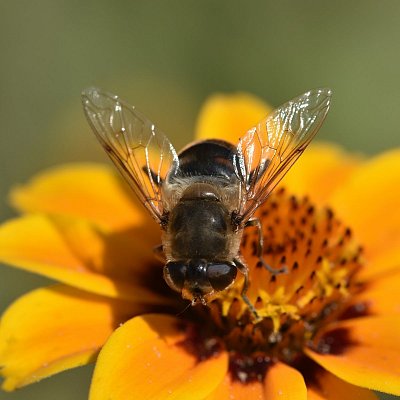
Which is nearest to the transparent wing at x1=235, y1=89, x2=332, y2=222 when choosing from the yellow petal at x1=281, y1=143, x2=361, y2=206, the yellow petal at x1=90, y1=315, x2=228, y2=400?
the yellow petal at x1=90, y1=315, x2=228, y2=400

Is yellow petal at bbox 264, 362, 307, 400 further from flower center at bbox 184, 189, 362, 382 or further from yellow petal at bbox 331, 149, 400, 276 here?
yellow petal at bbox 331, 149, 400, 276

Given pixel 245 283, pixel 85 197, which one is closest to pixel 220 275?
pixel 245 283

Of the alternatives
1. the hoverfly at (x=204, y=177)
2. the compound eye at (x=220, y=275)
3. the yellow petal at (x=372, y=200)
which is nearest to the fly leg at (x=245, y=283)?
the hoverfly at (x=204, y=177)

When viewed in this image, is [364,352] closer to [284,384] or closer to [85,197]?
[284,384]

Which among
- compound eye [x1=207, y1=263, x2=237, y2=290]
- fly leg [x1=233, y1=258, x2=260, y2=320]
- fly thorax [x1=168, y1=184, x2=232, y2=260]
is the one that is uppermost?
fly thorax [x1=168, y1=184, x2=232, y2=260]

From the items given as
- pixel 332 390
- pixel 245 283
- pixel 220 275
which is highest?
pixel 220 275

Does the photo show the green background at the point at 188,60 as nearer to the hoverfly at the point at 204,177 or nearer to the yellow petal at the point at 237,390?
the hoverfly at the point at 204,177

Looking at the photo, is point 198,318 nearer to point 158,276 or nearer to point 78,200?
point 158,276
